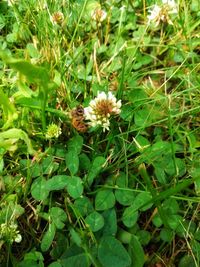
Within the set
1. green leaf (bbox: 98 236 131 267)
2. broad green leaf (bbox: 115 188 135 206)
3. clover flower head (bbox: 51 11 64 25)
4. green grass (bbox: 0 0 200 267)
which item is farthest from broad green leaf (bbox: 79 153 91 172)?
clover flower head (bbox: 51 11 64 25)

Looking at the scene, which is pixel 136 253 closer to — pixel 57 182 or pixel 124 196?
pixel 124 196

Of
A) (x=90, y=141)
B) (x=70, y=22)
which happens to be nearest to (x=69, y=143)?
(x=90, y=141)

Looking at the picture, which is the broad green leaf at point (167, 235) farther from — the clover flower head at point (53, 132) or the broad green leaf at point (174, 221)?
the clover flower head at point (53, 132)

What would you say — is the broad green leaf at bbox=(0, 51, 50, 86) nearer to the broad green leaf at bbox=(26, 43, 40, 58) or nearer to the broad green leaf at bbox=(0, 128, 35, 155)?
the broad green leaf at bbox=(0, 128, 35, 155)

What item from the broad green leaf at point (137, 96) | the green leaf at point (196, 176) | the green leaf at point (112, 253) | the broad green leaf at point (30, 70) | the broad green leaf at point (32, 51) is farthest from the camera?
the broad green leaf at point (32, 51)

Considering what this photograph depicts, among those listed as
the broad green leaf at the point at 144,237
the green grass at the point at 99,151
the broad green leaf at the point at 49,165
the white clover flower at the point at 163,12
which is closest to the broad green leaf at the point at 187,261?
the green grass at the point at 99,151

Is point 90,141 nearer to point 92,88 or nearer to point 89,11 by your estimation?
point 92,88
